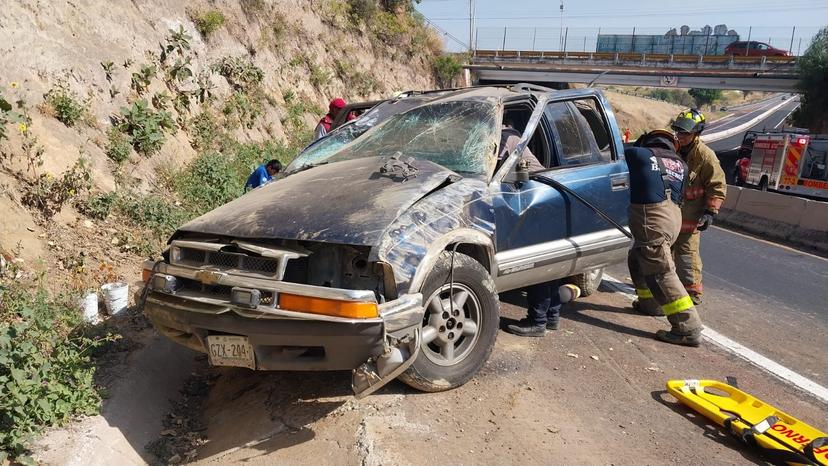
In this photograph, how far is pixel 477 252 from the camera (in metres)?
4.29

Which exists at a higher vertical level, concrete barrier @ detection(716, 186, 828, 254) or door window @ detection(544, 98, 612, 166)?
door window @ detection(544, 98, 612, 166)

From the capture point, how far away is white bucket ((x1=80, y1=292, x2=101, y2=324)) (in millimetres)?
4660

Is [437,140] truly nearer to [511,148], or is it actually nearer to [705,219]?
[511,148]

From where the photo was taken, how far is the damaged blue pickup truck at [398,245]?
3.35 m

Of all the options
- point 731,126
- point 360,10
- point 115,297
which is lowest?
point 731,126

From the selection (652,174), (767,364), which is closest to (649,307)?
(767,364)

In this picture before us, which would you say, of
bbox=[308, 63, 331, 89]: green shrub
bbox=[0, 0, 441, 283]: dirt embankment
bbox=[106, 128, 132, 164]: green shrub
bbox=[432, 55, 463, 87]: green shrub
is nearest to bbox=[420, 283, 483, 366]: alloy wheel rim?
bbox=[0, 0, 441, 283]: dirt embankment

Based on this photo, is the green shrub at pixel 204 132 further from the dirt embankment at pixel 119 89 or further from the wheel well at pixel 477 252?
the wheel well at pixel 477 252

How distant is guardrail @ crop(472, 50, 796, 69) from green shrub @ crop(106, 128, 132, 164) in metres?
39.9

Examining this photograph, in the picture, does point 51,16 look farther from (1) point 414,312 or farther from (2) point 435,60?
(2) point 435,60

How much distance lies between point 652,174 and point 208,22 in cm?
984

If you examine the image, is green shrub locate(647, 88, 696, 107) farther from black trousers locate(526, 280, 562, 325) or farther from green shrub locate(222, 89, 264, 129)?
black trousers locate(526, 280, 562, 325)

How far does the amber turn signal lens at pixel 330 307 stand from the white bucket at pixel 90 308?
2254 millimetres

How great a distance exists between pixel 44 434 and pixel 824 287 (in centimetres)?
889
